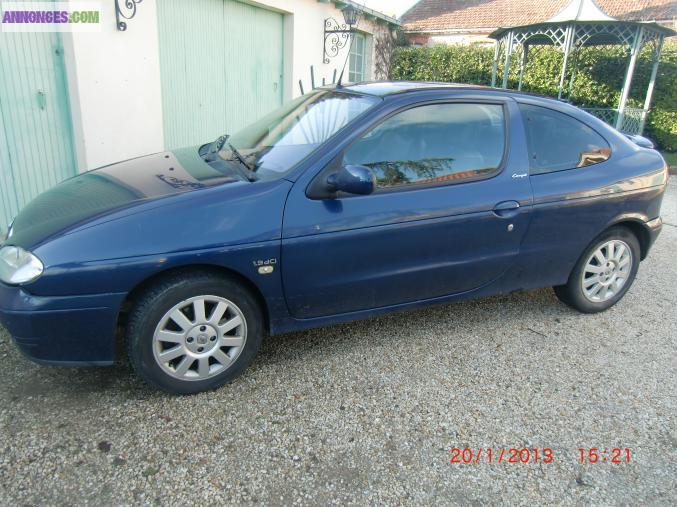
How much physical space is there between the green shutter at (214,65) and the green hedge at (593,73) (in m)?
6.80

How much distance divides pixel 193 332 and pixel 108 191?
3.07ft

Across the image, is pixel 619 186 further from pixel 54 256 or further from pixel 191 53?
pixel 191 53

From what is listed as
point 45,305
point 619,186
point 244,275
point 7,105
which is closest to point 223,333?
point 244,275

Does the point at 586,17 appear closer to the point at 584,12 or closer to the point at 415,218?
the point at 584,12

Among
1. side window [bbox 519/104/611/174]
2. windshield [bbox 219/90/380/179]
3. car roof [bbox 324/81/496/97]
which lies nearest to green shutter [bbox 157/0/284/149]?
windshield [bbox 219/90/380/179]

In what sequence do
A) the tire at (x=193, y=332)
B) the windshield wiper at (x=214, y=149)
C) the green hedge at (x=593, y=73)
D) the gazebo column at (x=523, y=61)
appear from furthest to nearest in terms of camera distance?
the green hedge at (x=593, y=73) → the gazebo column at (x=523, y=61) → the windshield wiper at (x=214, y=149) → the tire at (x=193, y=332)

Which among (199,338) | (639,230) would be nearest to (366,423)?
(199,338)

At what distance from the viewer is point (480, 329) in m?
3.53

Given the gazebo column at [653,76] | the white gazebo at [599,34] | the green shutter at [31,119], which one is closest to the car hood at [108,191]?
the green shutter at [31,119]

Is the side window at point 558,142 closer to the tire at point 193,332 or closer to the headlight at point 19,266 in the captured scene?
the tire at point 193,332

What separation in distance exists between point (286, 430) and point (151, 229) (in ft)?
3.82

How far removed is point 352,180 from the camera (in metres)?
2.60
